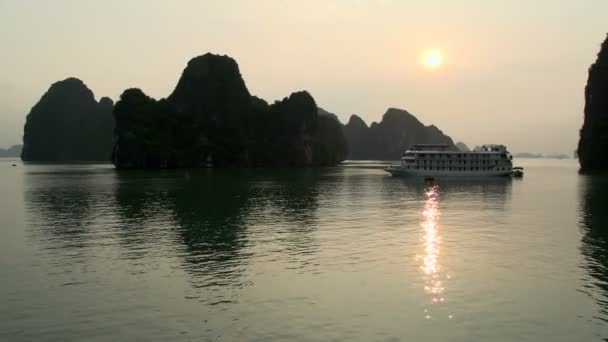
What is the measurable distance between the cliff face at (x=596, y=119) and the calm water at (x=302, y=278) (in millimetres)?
147960

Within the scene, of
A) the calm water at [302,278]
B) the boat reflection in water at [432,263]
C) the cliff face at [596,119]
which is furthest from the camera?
the cliff face at [596,119]

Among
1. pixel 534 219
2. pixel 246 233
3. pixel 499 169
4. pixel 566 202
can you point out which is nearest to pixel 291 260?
pixel 246 233

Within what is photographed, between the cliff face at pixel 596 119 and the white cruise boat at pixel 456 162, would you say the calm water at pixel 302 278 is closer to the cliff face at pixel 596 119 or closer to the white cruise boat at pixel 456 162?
the white cruise boat at pixel 456 162

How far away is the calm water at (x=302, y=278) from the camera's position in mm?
16859

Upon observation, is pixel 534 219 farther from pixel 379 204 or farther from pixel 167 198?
pixel 167 198

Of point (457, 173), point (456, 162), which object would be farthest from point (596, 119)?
point (457, 173)

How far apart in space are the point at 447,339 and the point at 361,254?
13.6 meters

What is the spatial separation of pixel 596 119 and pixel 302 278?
632ft

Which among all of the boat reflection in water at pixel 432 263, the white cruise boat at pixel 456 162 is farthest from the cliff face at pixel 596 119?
the boat reflection in water at pixel 432 263

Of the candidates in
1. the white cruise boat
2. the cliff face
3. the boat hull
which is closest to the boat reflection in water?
the boat hull

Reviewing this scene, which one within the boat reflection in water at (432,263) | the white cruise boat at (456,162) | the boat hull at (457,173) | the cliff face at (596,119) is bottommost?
the boat reflection in water at (432,263)

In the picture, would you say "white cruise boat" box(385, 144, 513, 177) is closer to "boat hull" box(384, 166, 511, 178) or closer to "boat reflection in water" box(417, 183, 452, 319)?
"boat hull" box(384, 166, 511, 178)

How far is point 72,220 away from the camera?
44.7 m

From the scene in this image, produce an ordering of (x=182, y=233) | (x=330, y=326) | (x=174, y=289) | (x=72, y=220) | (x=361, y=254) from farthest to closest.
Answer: (x=72, y=220)
(x=182, y=233)
(x=361, y=254)
(x=174, y=289)
(x=330, y=326)
